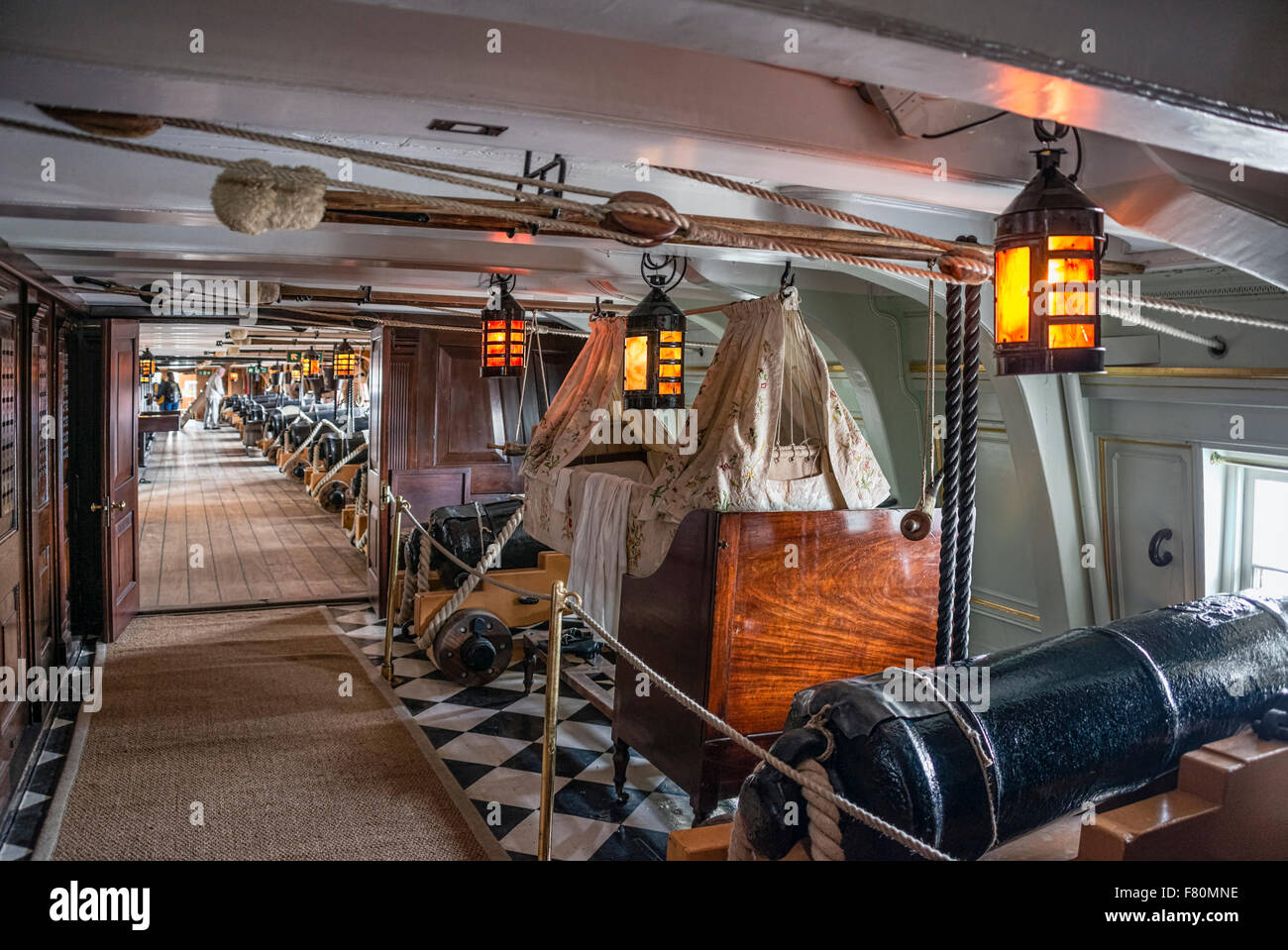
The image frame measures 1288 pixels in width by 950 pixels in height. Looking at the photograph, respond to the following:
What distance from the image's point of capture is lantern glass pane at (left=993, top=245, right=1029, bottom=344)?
2.07m

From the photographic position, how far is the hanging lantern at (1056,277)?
2.03 meters

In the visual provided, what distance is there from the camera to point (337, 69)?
2025 millimetres

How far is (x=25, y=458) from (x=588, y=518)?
2779mm

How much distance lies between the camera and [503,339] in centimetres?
547

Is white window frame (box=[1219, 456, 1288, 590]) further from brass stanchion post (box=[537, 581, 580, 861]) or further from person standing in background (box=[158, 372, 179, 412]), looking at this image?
person standing in background (box=[158, 372, 179, 412])

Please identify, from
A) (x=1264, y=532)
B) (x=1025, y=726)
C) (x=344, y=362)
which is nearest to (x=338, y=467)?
(x=344, y=362)

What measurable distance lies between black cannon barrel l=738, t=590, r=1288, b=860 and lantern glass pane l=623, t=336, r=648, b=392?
2.18 m

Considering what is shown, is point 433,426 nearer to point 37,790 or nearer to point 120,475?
point 120,475

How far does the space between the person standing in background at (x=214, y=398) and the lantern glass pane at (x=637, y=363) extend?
35264 mm

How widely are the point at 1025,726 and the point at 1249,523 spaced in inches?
102
